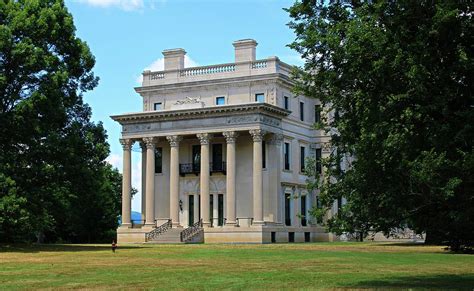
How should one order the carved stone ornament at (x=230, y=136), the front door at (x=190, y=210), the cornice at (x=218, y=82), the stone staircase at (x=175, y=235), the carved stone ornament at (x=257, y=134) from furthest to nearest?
1. the front door at (x=190, y=210)
2. the cornice at (x=218, y=82)
3. the carved stone ornament at (x=230, y=136)
4. the carved stone ornament at (x=257, y=134)
5. the stone staircase at (x=175, y=235)

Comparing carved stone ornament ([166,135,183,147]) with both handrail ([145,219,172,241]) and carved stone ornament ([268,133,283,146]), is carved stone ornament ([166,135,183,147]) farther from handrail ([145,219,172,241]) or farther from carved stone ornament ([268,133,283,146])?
carved stone ornament ([268,133,283,146])

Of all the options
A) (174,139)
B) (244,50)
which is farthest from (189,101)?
(244,50)

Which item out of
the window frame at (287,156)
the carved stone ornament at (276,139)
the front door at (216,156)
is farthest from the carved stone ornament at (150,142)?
the window frame at (287,156)

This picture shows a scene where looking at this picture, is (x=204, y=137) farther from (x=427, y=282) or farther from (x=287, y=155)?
(x=427, y=282)

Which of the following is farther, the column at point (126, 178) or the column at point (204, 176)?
the column at point (126, 178)

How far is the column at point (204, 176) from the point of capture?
6888 cm

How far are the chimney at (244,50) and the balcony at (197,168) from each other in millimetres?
10676

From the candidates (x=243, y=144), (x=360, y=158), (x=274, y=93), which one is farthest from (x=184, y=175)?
(x=360, y=158)

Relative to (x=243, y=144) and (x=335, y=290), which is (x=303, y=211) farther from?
(x=335, y=290)

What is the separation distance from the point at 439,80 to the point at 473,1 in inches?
77.6

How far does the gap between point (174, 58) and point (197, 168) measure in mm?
12583

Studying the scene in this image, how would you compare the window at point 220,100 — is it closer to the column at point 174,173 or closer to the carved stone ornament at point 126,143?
the column at point 174,173

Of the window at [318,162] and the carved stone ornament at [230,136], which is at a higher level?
the carved stone ornament at [230,136]

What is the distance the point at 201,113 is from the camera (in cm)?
6950
